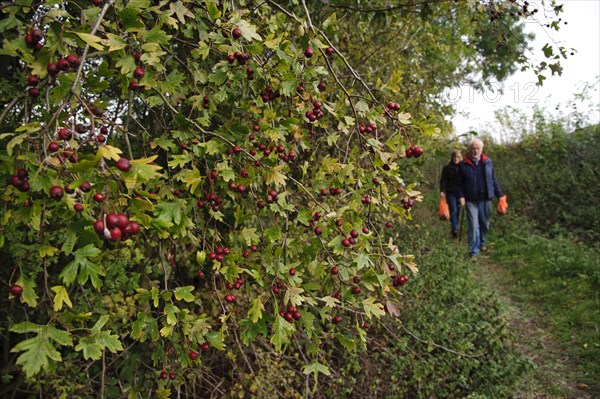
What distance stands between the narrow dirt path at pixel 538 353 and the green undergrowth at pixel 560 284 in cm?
6

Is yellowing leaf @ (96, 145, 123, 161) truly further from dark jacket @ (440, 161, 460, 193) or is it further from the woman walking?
the woman walking

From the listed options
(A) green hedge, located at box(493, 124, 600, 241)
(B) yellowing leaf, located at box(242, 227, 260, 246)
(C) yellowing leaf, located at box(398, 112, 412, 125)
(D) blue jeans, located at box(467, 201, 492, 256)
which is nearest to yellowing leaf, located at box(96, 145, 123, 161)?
(B) yellowing leaf, located at box(242, 227, 260, 246)

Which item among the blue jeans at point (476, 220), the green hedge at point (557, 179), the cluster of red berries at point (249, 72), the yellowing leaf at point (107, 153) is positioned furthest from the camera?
the green hedge at point (557, 179)

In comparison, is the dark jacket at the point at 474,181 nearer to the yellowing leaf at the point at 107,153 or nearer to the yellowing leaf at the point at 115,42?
the yellowing leaf at the point at 115,42

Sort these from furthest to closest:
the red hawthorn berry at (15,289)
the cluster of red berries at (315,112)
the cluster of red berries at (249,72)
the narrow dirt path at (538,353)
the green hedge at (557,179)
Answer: the green hedge at (557,179)
the narrow dirt path at (538,353)
the cluster of red berries at (315,112)
the cluster of red berries at (249,72)
the red hawthorn berry at (15,289)

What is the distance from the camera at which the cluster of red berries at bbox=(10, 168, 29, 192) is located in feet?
4.22

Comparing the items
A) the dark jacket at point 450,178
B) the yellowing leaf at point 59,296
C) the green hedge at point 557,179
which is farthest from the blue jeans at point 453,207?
the yellowing leaf at point 59,296

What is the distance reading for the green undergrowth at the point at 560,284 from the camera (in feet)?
14.1

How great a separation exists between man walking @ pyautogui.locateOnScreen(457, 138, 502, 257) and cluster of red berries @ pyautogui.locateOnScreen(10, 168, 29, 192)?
21.9 ft

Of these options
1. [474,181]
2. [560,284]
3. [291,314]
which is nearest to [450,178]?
[474,181]

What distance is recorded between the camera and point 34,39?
136 centimetres

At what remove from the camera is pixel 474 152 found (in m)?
7.13

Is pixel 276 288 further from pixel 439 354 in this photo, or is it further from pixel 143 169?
pixel 439 354

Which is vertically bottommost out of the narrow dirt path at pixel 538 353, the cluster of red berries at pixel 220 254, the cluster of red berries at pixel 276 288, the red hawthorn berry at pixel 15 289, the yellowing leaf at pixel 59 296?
the red hawthorn berry at pixel 15 289
